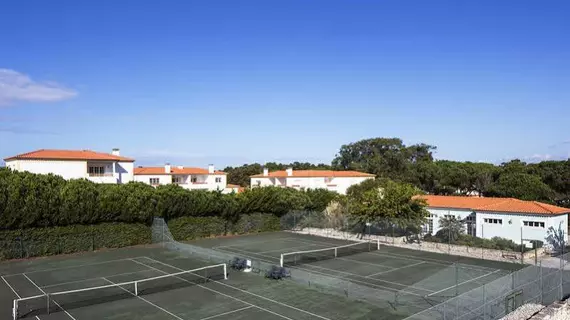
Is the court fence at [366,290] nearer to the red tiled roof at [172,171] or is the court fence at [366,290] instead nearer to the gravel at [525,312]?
the gravel at [525,312]

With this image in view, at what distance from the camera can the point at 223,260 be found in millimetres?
28734

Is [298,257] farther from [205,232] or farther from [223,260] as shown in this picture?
[205,232]

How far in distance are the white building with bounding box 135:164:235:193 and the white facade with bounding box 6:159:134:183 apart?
40.0 ft

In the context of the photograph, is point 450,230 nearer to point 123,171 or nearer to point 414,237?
point 414,237

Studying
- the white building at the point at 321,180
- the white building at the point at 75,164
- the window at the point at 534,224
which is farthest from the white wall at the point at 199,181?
the window at the point at 534,224

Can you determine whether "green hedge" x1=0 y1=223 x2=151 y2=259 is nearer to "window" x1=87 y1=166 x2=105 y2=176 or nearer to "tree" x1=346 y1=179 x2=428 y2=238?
"window" x1=87 y1=166 x2=105 y2=176

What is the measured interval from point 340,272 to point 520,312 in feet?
35.0

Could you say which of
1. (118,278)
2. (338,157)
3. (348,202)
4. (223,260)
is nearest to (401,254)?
(223,260)

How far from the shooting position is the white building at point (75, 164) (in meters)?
47.5

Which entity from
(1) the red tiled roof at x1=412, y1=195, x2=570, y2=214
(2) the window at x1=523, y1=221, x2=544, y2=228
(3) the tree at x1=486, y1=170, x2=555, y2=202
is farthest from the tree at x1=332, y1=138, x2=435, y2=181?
(2) the window at x1=523, y1=221, x2=544, y2=228

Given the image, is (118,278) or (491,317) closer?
(491,317)

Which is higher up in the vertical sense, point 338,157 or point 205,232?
point 338,157

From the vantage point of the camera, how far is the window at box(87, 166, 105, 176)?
167 feet

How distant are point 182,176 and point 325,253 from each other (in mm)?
42445
